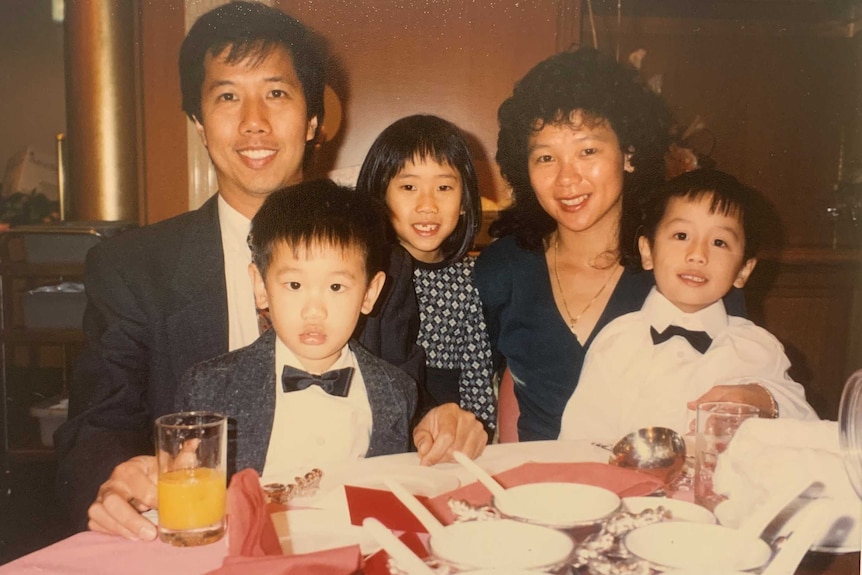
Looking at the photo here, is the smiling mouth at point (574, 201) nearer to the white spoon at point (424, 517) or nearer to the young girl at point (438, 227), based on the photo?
the young girl at point (438, 227)

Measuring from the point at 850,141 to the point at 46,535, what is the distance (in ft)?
6.74

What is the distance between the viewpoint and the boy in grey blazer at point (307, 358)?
1.20 m

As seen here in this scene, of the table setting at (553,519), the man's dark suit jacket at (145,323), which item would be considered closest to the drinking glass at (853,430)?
the table setting at (553,519)

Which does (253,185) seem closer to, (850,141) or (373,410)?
(373,410)

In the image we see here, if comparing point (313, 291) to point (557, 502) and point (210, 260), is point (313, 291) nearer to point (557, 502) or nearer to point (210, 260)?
point (210, 260)

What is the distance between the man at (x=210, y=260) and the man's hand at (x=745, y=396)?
0.55 m

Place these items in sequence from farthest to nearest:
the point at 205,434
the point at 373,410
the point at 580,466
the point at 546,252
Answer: the point at 546,252
the point at 373,410
the point at 580,466
the point at 205,434

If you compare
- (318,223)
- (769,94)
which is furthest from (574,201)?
(769,94)

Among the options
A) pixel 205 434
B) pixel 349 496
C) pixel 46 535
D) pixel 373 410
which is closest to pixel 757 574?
pixel 349 496

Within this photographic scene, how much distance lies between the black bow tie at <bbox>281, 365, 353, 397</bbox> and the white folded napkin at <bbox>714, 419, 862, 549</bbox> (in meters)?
0.65

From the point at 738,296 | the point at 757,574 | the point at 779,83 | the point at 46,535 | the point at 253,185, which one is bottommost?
the point at 46,535

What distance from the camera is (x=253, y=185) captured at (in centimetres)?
145

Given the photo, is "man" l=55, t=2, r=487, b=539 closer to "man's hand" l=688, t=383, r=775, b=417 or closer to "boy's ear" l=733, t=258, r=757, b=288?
"man's hand" l=688, t=383, r=775, b=417

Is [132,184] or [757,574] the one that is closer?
[757,574]
